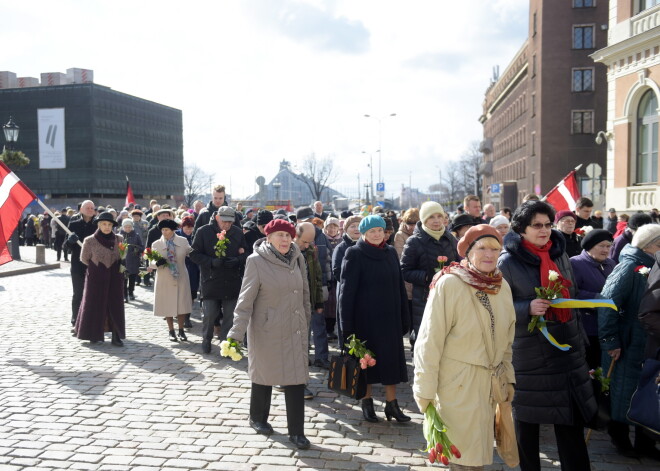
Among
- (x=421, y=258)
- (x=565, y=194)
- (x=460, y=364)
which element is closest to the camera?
(x=460, y=364)

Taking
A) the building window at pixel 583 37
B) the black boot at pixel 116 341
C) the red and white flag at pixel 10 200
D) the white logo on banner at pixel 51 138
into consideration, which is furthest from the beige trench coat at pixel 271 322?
the white logo on banner at pixel 51 138

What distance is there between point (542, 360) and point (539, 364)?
4 centimetres

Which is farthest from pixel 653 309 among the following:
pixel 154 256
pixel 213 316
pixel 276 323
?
pixel 154 256

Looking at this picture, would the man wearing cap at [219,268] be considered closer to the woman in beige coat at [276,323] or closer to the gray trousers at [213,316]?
the gray trousers at [213,316]

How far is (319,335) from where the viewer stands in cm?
845

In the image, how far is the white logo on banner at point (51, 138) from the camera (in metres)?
82.2

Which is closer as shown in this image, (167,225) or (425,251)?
(425,251)

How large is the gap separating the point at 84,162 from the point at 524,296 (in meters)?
85.0

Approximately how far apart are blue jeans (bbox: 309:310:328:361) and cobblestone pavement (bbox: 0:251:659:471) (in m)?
0.26

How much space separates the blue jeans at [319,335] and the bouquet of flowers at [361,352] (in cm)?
237

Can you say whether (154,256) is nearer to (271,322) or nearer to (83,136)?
(271,322)

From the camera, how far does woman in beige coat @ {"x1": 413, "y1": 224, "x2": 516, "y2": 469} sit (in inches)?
157

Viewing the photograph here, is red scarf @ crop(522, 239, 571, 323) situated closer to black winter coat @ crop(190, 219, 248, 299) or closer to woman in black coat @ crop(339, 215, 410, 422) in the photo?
woman in black coat @ crop(339, 215, 410, 422)

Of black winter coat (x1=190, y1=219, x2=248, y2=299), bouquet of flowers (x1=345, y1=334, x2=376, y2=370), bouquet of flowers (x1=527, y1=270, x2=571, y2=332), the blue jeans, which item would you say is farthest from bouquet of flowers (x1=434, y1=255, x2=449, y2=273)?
black winter coat (x1=190, y1=219, x2=248, y2=299)
